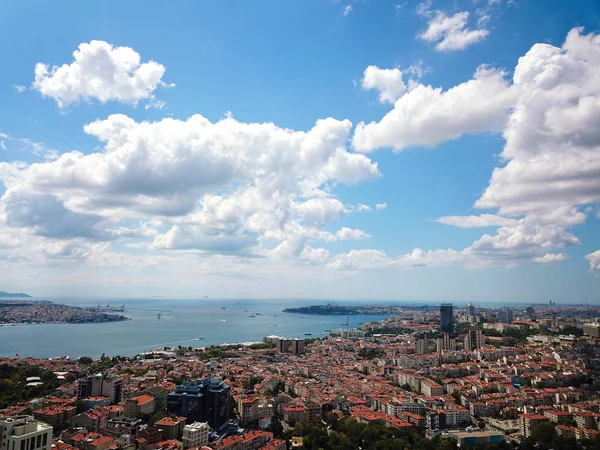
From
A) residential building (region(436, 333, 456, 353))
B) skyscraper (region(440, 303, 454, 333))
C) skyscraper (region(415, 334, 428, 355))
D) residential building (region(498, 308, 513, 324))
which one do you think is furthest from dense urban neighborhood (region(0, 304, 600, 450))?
residential building (region(498, 308, 513, 324))

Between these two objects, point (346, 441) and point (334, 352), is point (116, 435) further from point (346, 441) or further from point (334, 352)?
point (334, 352)

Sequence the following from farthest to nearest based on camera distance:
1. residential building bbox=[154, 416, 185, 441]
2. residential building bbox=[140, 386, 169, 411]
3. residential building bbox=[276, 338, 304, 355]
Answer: residential building bbox=[276, 338, 304, 355]
residential building bbox=[140, 386, 169, 411]
residential building bbox=[154, 416, 185, 441]

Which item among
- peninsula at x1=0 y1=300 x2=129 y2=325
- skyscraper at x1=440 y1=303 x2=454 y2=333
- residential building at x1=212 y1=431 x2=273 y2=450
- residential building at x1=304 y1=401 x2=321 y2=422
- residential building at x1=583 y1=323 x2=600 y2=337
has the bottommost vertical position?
peninsula at x1=0 y1=300 x2=129 y2=325

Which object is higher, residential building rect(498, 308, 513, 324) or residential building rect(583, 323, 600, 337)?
residential building rect(583, 323, 600, 337)

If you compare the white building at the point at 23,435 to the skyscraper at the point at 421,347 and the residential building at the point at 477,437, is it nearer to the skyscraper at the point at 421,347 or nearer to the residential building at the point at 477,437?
the residential building at the point at 477,437

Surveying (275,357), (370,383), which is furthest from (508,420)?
(275,357)

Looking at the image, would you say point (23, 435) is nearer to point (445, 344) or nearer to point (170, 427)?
point (170, 427)

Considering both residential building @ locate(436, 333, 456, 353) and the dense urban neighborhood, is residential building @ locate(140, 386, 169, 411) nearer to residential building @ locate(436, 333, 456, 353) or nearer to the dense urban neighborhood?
the dense urban neighborhood
